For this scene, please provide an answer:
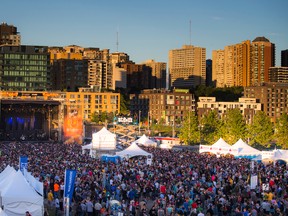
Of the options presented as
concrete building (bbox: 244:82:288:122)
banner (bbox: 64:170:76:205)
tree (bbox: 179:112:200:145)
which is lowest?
tree (bbox: 179:112:200:145)

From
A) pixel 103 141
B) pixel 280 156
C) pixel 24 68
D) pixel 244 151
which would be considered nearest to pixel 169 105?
pixel 24 68

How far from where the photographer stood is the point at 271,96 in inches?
6599

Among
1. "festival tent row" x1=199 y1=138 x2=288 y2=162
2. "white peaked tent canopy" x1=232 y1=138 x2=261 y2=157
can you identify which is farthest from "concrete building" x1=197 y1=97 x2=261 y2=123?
"white peaked tent canopy" x1=232 y1=138 x2=261 y2=157

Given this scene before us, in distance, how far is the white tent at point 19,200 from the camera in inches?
942

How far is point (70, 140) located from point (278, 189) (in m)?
57.1

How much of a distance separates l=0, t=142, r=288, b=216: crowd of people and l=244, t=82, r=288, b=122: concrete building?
12320cm

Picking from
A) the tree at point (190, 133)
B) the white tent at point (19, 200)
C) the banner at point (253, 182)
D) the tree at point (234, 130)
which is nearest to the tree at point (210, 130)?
the tree at point (234, 130)

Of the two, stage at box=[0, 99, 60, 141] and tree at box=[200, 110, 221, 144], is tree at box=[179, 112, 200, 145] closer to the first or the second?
tree at box=[200, 110, 221, 144]

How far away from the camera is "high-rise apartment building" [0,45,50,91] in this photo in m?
180

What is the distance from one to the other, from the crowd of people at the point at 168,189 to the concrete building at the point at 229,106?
116043 millimetres

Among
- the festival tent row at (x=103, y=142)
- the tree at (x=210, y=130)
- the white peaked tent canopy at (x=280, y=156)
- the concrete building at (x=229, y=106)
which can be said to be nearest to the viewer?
the white peaked tent canopy at (x=280, y=156)

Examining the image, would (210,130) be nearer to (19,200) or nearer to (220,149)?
(220,149)

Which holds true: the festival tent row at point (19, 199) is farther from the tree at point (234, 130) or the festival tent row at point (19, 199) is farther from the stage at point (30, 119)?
the stage at point (30, 119)

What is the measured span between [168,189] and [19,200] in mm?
11150
